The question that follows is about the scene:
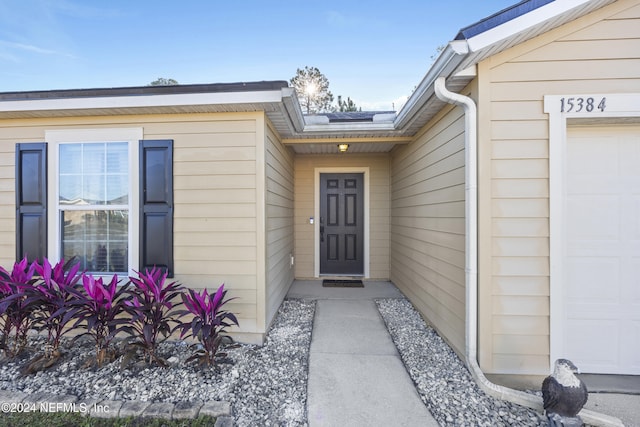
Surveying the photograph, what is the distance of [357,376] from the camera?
2.09 meters

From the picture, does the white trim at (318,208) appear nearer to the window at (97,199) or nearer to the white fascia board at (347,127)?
the white fascia board at (347,127)

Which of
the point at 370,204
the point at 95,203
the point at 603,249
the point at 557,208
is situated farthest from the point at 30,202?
the point at 603,249

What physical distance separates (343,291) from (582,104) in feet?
11.1

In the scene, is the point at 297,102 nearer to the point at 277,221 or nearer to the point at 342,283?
the point at 277,221

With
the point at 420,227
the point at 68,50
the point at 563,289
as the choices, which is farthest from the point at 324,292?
the point at 68,50

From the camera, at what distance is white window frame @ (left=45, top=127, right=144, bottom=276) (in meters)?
2.72

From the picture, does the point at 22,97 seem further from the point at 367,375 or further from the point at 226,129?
the point at 367,375

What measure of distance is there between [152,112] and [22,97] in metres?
1.18

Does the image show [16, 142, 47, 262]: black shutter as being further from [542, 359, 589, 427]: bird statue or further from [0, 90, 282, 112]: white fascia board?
[542, 359, 589, 427]: bird statue

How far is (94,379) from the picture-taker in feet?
6.63

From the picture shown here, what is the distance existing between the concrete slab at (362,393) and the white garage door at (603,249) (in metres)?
1.34

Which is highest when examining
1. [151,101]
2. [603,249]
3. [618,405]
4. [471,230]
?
[151,101]

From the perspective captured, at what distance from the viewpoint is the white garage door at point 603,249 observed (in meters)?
2.06

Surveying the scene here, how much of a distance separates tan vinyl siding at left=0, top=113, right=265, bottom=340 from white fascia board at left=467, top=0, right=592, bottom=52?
76.0 inches
